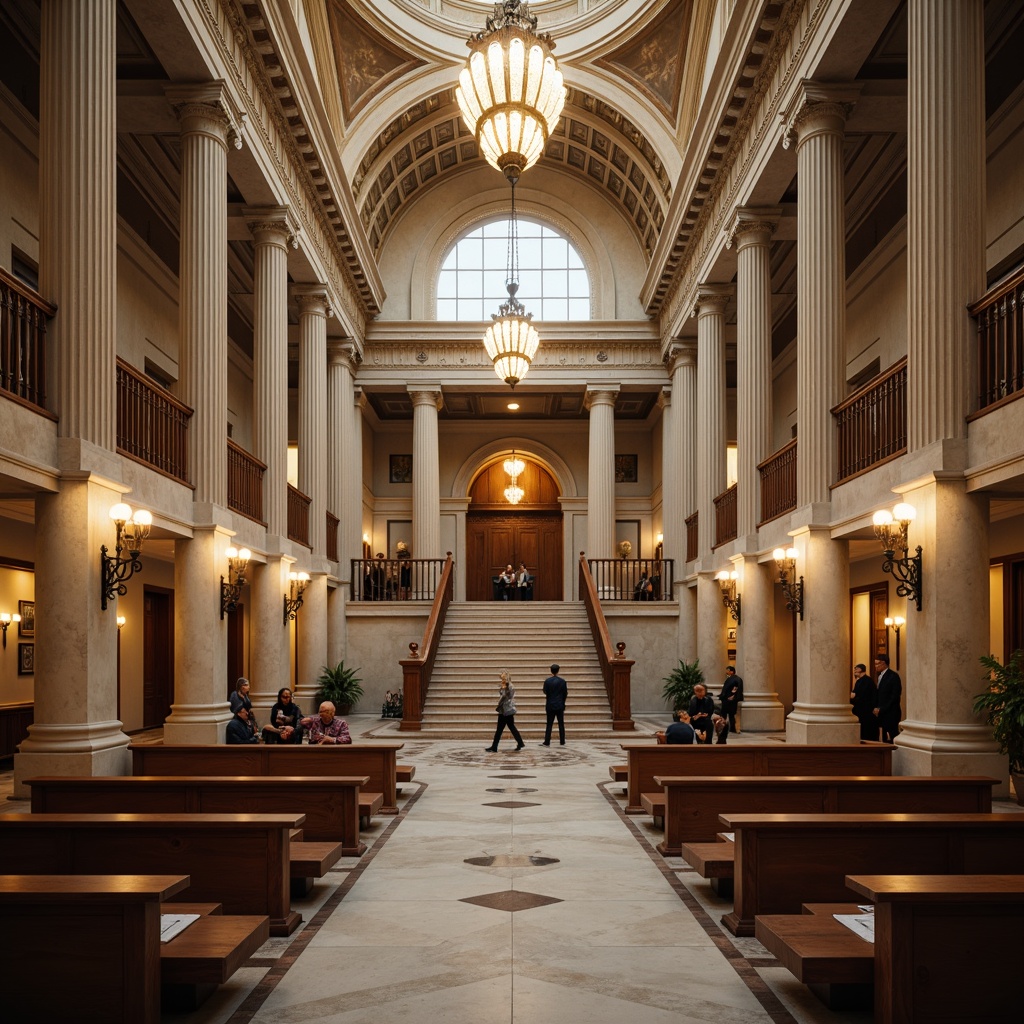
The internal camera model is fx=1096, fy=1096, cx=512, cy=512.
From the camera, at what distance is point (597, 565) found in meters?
28.0

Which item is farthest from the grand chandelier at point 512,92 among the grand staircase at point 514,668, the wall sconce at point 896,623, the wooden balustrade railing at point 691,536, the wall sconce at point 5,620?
the wooden balustrade railing at point 691,536

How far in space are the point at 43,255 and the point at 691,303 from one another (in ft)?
51.9

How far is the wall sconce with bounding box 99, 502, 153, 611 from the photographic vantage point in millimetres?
10406

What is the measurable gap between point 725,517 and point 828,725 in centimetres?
846

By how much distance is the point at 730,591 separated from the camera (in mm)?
19844

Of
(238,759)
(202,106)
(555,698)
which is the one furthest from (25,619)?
(555,698)

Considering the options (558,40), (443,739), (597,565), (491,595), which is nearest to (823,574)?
(443,739)

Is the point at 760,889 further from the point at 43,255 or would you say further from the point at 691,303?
the point at 691,303

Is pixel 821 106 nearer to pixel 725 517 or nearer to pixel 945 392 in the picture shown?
pixel 945 392

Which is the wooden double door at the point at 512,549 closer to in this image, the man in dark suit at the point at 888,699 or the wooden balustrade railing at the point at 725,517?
the wooden balustrade railing at the point at 725,517

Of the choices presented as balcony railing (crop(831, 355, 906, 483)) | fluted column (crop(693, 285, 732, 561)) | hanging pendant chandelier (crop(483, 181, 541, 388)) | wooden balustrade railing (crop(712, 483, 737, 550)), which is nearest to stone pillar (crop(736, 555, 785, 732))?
wooden balustrade railing (crop(712, 483, 737, 550))

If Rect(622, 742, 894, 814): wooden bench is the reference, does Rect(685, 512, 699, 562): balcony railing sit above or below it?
above

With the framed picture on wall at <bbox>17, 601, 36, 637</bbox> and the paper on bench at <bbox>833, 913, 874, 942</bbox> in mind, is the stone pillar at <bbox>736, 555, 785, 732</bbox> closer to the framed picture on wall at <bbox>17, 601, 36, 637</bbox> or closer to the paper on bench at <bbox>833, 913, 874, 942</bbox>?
the framed picture on wall at <bbox>17, 601, 36, 637</bbox>

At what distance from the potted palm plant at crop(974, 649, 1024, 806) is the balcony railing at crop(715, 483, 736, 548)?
1112cm
